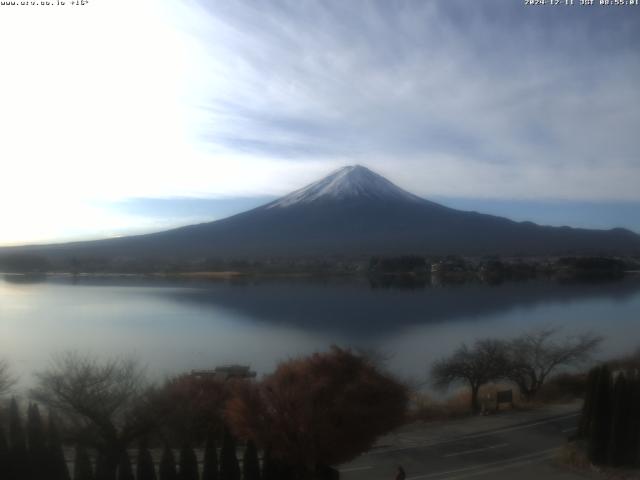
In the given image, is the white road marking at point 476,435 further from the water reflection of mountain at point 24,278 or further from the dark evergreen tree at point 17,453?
the water reflection of mountain at point 24,278

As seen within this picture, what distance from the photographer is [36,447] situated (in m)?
4.60

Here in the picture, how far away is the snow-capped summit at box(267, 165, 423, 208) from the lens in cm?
7431

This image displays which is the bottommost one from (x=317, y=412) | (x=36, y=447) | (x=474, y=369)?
(x=474, y=369)

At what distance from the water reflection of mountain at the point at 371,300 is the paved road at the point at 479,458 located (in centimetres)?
1102

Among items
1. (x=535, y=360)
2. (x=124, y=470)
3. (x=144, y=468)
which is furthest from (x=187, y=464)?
(x=535, y=360)

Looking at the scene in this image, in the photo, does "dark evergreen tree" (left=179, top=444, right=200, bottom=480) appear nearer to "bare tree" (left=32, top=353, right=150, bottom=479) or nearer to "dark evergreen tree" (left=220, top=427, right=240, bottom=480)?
"dark evergreen tree" (left=220, top=427, right=240, bottom=480)

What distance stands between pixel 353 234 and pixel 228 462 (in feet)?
193

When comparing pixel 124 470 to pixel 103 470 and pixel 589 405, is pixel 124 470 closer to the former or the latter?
pixel 103 470

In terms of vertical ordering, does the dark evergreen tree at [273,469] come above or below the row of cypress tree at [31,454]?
below

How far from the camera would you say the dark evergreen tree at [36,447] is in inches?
180

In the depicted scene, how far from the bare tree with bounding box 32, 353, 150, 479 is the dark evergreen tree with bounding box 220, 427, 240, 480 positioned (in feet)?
2.56

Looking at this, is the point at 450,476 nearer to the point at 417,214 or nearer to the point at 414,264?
the point at 414,264

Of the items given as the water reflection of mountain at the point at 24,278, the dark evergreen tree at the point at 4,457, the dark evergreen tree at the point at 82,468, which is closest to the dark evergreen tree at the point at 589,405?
the dark evergreen tree at the point at 82,468

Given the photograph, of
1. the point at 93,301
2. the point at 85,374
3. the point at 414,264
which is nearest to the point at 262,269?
the point at 414,264
